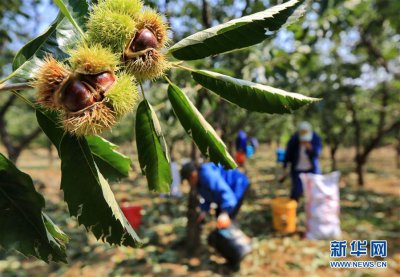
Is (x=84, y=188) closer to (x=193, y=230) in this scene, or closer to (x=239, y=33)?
(x=239, y=33)

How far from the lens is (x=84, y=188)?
73 centimetres

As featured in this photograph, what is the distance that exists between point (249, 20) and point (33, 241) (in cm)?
74

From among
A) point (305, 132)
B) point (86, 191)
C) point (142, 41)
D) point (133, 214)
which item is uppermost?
point (305, 132)

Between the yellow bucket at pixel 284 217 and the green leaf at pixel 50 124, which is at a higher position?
the green leaf at pixel 50 124

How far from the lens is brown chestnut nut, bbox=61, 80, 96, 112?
59 centimetres

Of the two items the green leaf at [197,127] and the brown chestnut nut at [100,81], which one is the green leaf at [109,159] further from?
the brown chestnut nut at [100,81]

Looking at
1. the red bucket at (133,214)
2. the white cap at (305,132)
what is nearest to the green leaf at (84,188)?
the red bucket at (133,214)

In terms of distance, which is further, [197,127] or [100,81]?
[197,127]

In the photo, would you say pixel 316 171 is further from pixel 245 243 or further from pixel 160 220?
pixel 160 220

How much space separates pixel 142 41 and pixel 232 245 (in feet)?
11.1

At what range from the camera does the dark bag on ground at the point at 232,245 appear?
373cm

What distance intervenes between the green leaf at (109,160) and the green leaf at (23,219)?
7.9 inches

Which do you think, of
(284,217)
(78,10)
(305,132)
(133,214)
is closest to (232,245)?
(284,217)

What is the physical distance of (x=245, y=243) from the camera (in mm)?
3797
